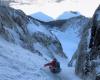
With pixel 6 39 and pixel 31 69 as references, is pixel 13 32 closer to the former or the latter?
pixel 6 39

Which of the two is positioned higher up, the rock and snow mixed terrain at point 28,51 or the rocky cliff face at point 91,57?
the rocky cliff face at point 91,57

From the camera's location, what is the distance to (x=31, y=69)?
22.8 metres

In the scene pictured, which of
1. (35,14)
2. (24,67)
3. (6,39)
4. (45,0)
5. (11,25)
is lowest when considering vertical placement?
(45,0)

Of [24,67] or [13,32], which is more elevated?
[24,67]

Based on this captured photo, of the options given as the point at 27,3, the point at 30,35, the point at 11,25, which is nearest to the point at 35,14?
the point at 27,3

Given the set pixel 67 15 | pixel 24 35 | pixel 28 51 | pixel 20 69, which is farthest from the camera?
pixel 67 15

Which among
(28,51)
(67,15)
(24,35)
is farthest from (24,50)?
(67,15)

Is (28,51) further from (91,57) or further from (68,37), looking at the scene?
(68,37)

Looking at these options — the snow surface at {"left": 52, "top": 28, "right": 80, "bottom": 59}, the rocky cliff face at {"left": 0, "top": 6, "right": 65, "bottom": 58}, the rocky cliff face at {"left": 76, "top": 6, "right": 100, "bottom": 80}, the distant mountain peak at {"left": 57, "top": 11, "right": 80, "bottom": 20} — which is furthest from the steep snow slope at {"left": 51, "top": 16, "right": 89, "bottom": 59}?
the rocky cliff face at {"left": 76, "top": 6, "right": 100, "bottom": 80}

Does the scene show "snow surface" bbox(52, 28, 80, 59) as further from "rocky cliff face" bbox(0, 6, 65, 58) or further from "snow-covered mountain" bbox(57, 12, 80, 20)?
"rocky cliff face" bbox(0, 6, 65, 58)

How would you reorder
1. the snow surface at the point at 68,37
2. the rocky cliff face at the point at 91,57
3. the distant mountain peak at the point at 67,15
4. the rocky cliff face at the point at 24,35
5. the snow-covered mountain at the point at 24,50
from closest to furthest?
the rocky cliff face at the point at 91,57 → the snow-covered mountain at the point at 24,50 → the rocky cliff face at the point at 24,35 → the snow surface at the point at 68,37 → the distant mountain peak at the point at 67,15

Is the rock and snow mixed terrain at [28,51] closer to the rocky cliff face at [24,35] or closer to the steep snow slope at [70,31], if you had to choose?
the rocky cliff face at [24,35]

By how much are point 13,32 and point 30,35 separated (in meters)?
7.07

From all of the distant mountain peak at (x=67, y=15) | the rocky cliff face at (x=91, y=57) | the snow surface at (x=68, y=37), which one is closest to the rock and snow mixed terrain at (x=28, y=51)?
the rocky cliff face at (x=91, y=57)
